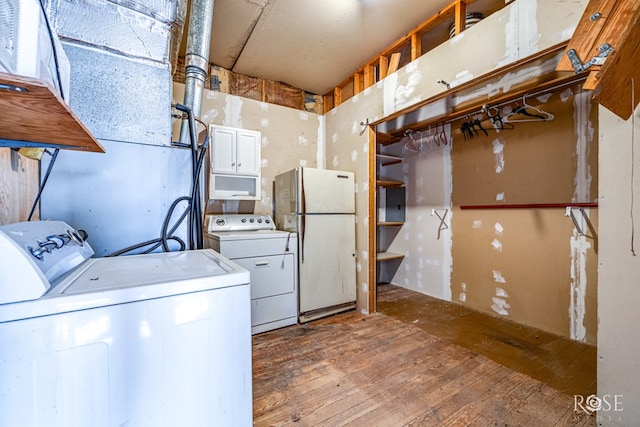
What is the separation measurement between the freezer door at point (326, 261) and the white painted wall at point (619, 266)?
6.25ft

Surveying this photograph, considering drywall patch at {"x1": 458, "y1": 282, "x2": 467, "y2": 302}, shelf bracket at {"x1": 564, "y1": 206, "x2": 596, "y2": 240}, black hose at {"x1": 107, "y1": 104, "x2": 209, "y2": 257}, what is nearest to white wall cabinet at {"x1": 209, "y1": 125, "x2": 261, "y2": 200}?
black hose at {"x1": 107, "y1": 104, "x2": 209, "y2": 257}

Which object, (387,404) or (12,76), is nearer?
(12,76)

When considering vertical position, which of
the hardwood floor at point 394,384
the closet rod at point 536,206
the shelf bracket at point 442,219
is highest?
the closet rod at point 536,206

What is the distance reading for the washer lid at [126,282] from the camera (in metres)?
0.62

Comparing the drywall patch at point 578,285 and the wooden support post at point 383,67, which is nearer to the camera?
the drywall patch at point 578,285

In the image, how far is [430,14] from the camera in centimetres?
214

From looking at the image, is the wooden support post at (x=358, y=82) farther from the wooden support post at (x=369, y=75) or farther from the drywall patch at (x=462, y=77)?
the drywall patch at (x=462, y=77)

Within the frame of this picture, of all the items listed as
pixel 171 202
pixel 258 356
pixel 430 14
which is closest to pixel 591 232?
pixel 430 14

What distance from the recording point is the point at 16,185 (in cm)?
115

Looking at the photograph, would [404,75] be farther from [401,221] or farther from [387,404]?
[387,404]

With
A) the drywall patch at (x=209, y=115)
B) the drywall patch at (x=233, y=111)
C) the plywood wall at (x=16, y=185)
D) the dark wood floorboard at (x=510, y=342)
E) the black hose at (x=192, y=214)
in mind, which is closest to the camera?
the plywood wall at (x=16, y=185)

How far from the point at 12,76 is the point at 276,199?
259 cm

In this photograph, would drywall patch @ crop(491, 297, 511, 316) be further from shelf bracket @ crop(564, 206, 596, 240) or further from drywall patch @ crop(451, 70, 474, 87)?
drywall patch @ crop(451, 70, 474, 87)

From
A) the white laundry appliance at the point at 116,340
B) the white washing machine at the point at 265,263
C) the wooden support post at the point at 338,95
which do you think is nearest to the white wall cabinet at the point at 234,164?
the white washing machine at the point at 265,263
